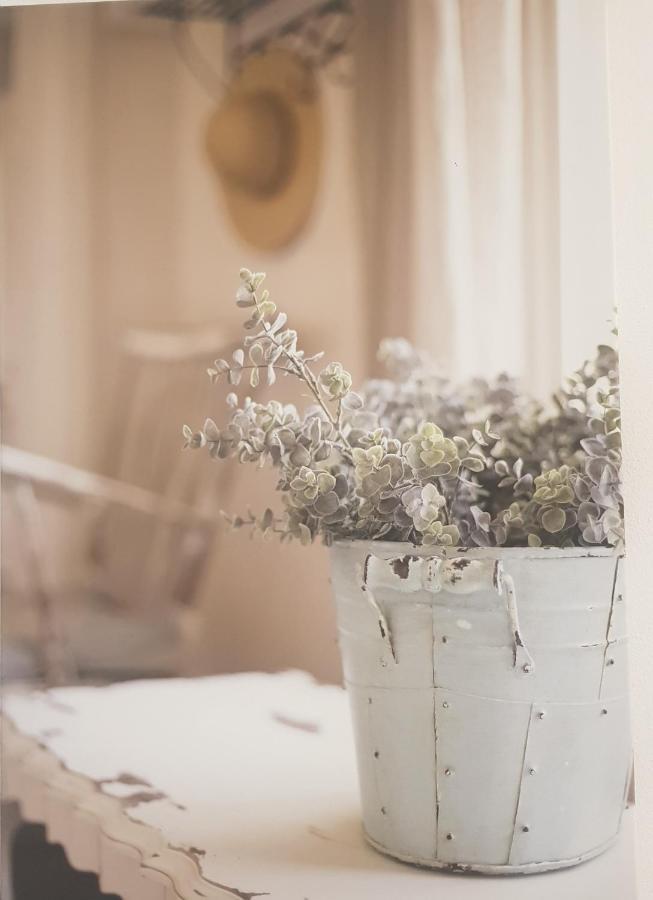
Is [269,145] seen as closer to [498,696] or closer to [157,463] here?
[157,463]

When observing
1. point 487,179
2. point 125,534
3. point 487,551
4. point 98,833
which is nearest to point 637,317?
point 487,551

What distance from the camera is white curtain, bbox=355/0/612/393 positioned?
2.38 feet

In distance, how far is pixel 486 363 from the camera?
90cm

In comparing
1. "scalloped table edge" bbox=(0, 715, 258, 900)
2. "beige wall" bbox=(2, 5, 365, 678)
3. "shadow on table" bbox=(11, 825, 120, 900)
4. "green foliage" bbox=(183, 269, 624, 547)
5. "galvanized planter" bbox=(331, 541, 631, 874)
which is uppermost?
"beige wall" bbox=(2, 5, 365, 678)

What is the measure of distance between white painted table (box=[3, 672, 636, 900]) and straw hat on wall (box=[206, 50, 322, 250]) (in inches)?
20.1

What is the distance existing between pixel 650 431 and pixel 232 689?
52 cm

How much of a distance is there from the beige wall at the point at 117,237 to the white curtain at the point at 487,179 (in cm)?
5

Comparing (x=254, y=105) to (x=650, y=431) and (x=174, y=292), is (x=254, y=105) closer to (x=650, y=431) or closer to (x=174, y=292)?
(x=174, y=292)

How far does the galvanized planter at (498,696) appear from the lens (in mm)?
501

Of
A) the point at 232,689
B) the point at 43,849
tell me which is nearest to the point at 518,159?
the point at 232,689

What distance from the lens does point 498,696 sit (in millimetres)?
511

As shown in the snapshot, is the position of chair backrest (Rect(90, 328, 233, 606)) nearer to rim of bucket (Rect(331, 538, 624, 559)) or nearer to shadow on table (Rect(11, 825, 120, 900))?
shadow on table (Rect(11, 825, 120, 900))

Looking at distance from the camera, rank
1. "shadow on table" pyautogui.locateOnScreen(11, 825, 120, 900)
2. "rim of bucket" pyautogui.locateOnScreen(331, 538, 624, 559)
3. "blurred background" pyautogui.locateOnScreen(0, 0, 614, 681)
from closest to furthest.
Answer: "rim of bucket" pyautogui.locateOnScreen(331, 538, 624, 559)
"shadow on table" pyautogui.locateOnScreen(11, 825, 120, 900)
"blurred background" pyautogui.locateOnScreen(0, 0, 614, 681)

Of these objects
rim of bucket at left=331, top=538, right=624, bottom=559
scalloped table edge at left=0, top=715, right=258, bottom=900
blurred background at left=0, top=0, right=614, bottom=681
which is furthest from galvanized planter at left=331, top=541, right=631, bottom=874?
blurred background at left=0, top=0, right=614, bottom=681
